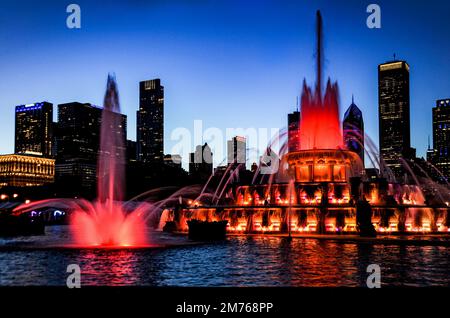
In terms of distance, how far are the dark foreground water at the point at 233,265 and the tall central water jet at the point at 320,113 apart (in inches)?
834

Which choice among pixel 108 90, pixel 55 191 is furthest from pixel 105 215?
pixel 55 191

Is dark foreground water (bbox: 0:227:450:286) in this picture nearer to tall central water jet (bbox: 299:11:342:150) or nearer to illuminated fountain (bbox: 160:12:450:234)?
illuminated fountain (bbox: 160:12:450:234)

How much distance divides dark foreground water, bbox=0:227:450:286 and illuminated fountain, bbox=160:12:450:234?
32.2ft

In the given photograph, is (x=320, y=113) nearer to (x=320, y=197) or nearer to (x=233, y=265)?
(x=320, y=197)

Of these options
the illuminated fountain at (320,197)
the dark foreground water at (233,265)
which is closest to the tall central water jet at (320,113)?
the illuminated fountain at (320,197)

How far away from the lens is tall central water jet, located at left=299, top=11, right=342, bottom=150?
46.9 metres

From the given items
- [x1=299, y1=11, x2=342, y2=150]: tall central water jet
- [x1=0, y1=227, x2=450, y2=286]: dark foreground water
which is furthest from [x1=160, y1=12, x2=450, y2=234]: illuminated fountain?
[x1=0, y1=227, x2=450, y2=286]: dark foreground water

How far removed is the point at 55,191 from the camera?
137m

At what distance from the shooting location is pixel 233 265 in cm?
1903

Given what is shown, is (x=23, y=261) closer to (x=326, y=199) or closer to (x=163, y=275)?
(x=163, y=275)

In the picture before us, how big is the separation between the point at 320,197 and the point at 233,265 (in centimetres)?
2384
